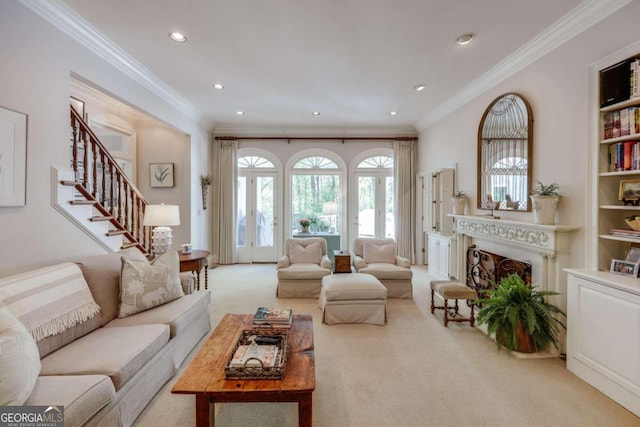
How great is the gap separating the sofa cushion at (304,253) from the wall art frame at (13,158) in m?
3.06

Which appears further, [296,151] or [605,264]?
[296,151]

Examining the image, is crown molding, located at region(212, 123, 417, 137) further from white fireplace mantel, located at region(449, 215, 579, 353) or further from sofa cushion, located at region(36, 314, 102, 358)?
sofa cushion, located at region(36, 314, 102, 358)

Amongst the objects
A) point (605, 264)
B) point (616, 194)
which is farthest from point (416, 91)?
point (605, 264)

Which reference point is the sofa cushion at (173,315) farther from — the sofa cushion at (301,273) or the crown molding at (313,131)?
the crown molding at (313,131)

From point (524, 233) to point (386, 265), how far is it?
72.1 inches

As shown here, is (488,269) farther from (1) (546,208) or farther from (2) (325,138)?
(2) (325,138)

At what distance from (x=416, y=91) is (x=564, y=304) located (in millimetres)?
3245

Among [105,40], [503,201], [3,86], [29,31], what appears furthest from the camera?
[503,201]

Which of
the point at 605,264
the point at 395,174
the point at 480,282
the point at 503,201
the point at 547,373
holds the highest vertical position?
the point at 395,174

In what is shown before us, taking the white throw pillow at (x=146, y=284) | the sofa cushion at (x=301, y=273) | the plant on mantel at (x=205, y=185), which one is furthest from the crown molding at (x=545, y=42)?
the plant on mantel at (x=205, y=185)

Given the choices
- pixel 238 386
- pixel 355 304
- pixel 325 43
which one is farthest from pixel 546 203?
pixel 238 386

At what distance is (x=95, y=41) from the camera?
289 centimetres

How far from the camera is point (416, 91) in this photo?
4402 millimetres

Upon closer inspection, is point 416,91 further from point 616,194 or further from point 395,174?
point 616,194
